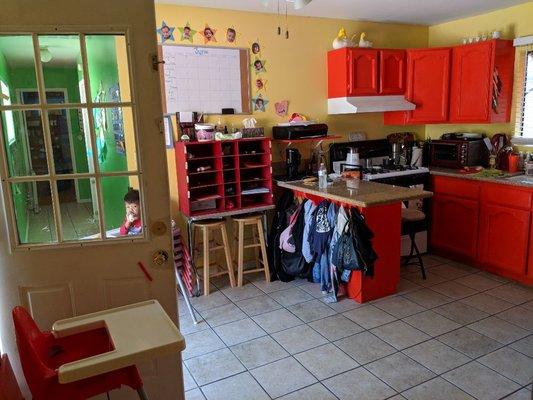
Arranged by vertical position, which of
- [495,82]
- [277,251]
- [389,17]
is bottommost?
[277,251]

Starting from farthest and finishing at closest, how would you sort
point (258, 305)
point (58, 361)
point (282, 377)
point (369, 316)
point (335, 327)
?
point (258, 305) < point (369, 316) < point (335, 327) < point (282, 377) < point (58, 361)

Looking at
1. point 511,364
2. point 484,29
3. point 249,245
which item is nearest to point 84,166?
point 249,245

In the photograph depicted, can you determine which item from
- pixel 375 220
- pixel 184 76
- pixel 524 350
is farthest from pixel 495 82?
pixel 184 76

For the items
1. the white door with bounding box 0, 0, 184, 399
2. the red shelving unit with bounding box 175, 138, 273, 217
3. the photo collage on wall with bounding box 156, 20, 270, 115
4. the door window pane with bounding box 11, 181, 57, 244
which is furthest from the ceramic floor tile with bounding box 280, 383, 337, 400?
the photo collage on wall with bounding box 156, 20, 270, 115

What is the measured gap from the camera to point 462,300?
3408mm

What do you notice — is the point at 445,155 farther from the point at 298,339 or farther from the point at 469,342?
the point at 298,339

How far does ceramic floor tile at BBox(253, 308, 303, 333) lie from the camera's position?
3.07m

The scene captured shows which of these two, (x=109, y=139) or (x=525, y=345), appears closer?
(x=109, y=139)

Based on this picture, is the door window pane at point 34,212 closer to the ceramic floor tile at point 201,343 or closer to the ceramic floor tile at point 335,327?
the ceramic floor tile at point 201,343

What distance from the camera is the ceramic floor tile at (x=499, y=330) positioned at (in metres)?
2.83

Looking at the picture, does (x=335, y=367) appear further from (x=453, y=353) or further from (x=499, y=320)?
(x=499, y=320)

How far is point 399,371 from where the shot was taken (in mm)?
2488

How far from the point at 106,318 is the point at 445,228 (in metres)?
3.66

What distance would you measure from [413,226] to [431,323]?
1217 millimetres
